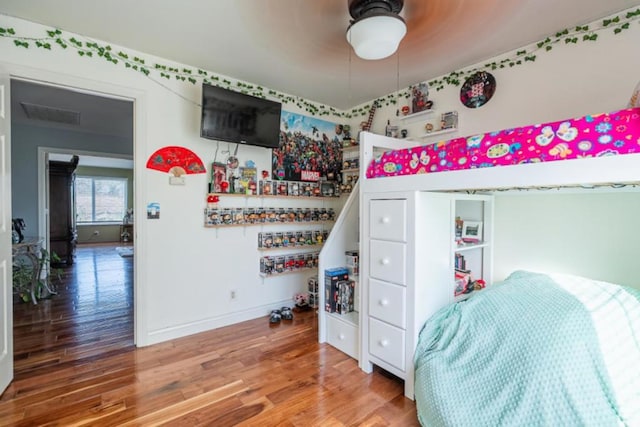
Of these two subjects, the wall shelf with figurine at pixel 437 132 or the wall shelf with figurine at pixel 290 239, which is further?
the wall shelf with figurine at pixel 290 239

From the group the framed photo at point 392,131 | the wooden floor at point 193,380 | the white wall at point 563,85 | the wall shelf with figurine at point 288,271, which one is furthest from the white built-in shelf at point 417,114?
the wooden floor at point 193,380

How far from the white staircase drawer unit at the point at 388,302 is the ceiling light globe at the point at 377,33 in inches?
58.4

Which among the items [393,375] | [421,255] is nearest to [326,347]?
[393,375]

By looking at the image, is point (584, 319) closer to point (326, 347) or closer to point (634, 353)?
point (634, 353)

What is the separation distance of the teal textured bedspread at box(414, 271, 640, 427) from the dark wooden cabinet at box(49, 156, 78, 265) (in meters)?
6.54

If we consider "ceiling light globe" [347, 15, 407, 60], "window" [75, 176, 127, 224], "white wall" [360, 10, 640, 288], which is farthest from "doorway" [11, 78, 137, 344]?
"window" [75, 176, 127, 224]

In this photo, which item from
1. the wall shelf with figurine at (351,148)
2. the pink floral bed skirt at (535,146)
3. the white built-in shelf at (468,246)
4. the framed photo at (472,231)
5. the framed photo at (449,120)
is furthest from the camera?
the wall shelf with figurine at (351,148)

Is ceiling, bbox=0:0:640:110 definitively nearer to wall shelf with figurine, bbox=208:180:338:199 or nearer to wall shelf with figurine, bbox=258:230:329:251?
wall shelf with figurine, bbox=208:180:338:199

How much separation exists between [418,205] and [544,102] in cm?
140

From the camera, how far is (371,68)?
106 inches

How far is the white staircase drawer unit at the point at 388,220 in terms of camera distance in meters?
1.92

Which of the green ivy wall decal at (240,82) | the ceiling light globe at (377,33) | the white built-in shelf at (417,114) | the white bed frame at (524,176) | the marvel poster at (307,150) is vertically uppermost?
the green ivy wall decal at (240,82)

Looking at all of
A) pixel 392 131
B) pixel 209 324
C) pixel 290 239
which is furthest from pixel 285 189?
pixel 209 324

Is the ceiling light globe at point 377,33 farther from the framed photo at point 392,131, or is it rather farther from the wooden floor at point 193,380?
the wooden floor at point 193,380
